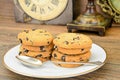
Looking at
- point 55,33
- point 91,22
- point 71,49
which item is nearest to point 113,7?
point 91,22

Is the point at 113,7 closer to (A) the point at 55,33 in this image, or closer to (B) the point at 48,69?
(A) the point at 55,33

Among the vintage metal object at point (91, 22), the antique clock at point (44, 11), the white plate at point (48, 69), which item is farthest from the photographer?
the antique clock at point (44, 11)

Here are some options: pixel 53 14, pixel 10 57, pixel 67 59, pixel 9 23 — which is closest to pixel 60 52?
pixel 67 59

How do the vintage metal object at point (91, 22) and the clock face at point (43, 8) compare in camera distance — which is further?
the clock face at point (43, 8)

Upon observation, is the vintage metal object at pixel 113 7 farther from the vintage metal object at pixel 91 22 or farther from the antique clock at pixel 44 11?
the antique clock at pixel 44 11

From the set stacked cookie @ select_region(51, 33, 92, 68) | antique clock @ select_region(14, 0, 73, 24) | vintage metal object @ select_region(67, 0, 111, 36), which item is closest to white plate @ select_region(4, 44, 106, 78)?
stacked cookie @ select_region(51, 33, 92, 68)

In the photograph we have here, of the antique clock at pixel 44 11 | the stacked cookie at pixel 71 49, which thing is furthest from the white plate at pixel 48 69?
the antique clock at pixel 44 11
